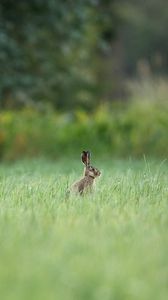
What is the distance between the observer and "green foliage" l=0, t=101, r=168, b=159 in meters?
15.2

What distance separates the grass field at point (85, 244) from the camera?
385 cm

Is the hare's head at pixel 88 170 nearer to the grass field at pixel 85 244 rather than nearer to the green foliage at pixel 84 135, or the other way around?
the grass field at pixel 85 244

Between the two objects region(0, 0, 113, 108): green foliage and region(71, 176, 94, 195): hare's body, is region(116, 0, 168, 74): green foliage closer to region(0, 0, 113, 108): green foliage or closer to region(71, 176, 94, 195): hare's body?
region(0, 0, 113, 108): green foliage

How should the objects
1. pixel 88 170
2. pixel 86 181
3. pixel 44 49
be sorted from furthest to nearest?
1. pixel 44 49
2. pixel 88 170
3. pixel 86 181

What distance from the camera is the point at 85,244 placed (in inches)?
179

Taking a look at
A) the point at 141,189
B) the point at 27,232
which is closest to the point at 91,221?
the point at 27,232

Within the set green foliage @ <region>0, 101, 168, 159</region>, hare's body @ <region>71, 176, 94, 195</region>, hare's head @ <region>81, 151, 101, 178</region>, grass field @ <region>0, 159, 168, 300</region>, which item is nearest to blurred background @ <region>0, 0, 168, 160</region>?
green foliage @ <region>0, 101, 168, 159</region>

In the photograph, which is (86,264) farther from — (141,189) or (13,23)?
(13,23)

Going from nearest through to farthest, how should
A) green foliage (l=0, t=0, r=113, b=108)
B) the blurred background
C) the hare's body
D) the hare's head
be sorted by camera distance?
the hare's body
the hare's head
the blurred background
green foliage (l=0, t=0, r=113, b=108)

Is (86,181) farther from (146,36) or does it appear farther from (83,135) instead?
(146,36)

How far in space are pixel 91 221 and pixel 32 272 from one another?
138 centimetres

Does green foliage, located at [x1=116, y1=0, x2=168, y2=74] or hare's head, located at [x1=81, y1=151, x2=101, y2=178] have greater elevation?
green foliage, located at [x1=116, y1=0, x2=168, y2=74]

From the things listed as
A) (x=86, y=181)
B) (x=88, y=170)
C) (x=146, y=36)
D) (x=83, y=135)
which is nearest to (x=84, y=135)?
(x=83, y=135)

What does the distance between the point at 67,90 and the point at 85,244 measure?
69.6 ft
